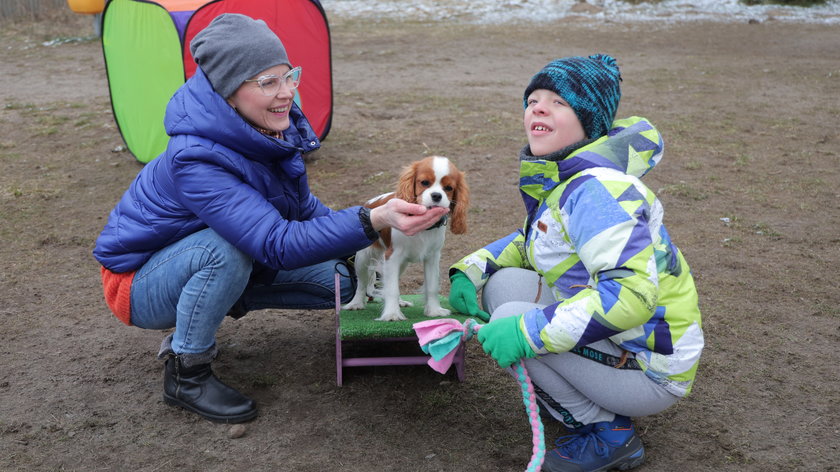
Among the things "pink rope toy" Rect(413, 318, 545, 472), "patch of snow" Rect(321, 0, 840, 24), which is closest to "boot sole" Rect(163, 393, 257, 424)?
"pink rope toy" Rect(413, 318, 545, 472)

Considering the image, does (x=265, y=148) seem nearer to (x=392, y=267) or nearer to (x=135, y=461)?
(x=392, y=267)

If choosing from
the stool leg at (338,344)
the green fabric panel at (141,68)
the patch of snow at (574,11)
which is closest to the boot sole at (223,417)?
the stool leg at (338,344)

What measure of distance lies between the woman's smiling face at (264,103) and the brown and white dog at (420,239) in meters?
0.57

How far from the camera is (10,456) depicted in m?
2.95

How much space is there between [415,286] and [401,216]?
180cm

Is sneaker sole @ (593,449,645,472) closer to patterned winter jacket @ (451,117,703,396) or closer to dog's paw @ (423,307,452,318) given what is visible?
patterned winter jacket @ (451,117,703,396)

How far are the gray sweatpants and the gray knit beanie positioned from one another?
1289mm

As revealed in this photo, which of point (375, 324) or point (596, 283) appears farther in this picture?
point (375, 324)

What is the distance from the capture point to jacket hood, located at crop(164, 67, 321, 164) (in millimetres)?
2930

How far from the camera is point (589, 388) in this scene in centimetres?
269

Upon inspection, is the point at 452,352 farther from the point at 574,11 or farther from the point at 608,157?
the point at 574,11

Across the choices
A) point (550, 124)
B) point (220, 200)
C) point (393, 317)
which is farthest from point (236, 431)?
point (550, 124)

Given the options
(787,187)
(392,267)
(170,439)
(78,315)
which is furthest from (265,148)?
(787,187)

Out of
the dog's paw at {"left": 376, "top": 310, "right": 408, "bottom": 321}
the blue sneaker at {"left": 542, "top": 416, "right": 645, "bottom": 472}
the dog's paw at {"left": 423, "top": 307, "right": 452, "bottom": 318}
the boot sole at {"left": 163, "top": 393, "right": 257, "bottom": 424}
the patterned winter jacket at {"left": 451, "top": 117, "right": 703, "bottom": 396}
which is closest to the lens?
the patterned winter jacket at {"left": 451, "top": 117, "right": 703, "bottom": 396}
